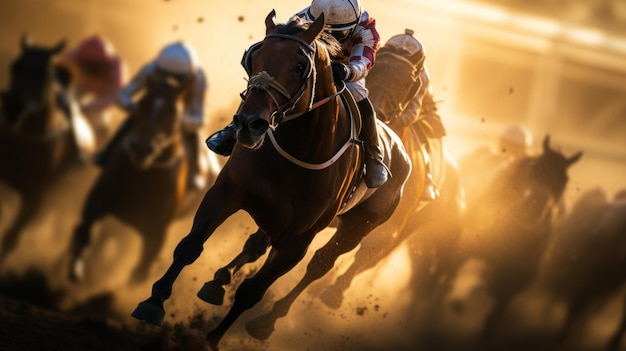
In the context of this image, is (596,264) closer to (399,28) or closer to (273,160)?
(399,28)

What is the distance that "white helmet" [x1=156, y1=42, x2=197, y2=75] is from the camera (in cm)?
1136

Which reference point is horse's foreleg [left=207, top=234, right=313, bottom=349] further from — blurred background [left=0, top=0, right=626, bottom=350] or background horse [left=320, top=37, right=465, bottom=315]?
blurred background [left=0, top=0, right=626, bottom=350]

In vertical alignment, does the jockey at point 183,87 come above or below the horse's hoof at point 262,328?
above

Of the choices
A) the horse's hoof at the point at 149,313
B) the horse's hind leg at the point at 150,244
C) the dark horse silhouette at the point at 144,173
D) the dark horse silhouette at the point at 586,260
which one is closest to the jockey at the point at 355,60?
the horse's hoof at the point at 149,313

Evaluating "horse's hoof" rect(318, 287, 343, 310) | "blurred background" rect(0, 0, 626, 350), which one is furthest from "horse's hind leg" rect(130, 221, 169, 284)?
"horse's hoof" rect(318, 287, 343, 310)

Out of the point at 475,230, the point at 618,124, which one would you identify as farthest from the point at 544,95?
the point at 475,230

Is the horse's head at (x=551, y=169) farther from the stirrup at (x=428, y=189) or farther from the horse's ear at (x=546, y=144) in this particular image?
the stirrup at (x=428, y=189)

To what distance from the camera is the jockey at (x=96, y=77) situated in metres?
12.1

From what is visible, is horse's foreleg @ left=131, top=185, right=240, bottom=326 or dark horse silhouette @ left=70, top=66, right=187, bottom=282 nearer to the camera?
horse's foreleg @ left=131, top=185, right=240, bottom=326

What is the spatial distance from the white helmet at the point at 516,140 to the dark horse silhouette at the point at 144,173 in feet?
17.9

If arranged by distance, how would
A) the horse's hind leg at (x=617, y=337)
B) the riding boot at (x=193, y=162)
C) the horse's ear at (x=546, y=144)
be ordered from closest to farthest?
the riding boot at (x=193, y=162) → the horse's ear at (x=546, y=144) → the horse's hind leg at (x=617, y=337)

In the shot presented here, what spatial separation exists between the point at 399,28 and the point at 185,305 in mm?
6484

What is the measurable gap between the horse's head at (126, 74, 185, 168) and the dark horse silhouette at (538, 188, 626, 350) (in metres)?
5.78

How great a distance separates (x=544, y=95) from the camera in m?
17.5
